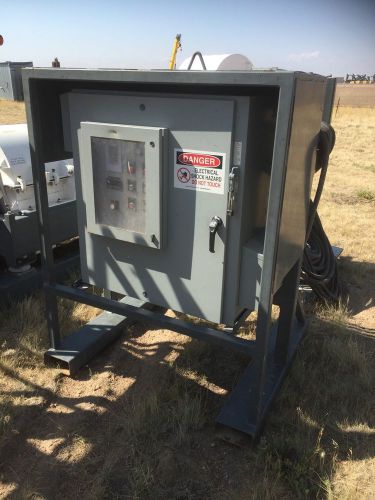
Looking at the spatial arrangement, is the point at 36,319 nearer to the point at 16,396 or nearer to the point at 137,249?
the point at 16,396

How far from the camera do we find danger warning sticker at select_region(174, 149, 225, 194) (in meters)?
1.96

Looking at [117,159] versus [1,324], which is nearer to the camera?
[117,159]

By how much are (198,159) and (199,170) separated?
52mm

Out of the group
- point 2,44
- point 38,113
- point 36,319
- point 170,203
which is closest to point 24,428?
point 36,319

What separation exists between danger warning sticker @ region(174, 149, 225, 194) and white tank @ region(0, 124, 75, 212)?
5.90ft

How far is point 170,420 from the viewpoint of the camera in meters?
2.40

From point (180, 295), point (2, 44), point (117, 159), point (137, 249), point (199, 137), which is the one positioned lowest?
point (180, 295)

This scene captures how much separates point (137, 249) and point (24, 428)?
1.15 meters

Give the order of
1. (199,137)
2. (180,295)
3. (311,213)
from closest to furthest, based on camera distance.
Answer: (199,137), (180,295), (311,213)

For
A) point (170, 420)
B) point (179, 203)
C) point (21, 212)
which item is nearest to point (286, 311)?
point (170, 420)

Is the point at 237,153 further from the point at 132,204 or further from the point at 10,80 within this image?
the point at 10,80

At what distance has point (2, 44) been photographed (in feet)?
17.1

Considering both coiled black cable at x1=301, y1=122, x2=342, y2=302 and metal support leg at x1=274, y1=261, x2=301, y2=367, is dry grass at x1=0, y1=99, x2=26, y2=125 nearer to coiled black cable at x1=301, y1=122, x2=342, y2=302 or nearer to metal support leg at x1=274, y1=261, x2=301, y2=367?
coiled black cable at x1=301, y1=122, x2=342, y2=302

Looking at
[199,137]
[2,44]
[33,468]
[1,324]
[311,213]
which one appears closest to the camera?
[199,137]
